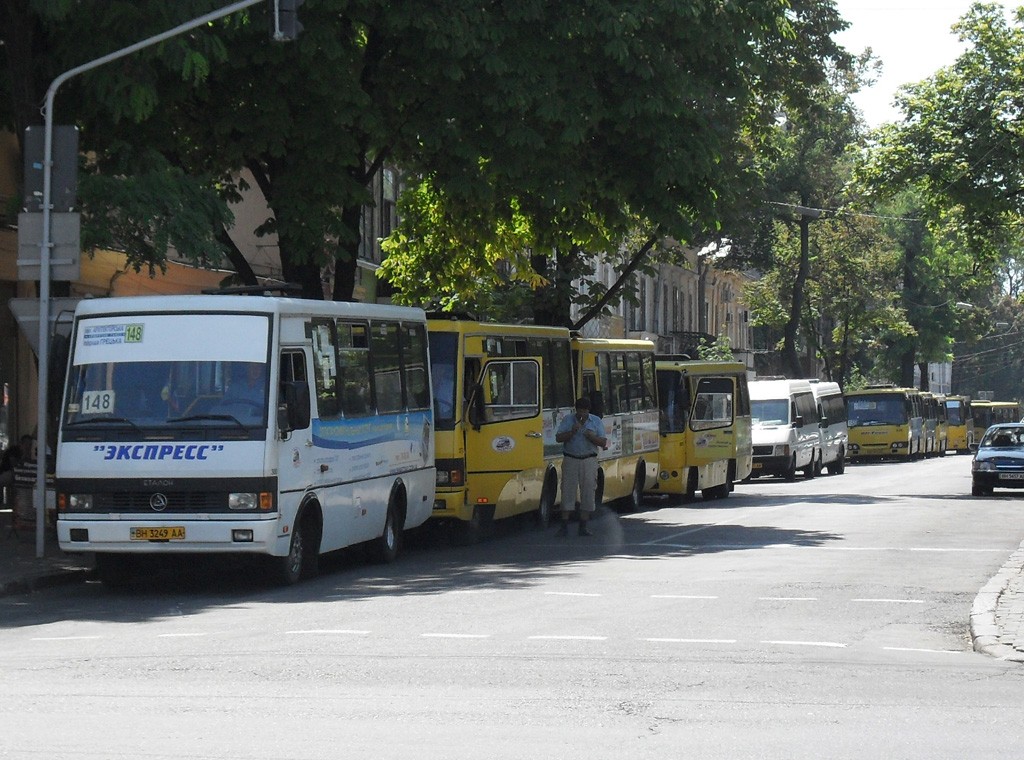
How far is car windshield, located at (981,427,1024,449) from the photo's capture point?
129 feet

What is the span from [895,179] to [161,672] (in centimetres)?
3054

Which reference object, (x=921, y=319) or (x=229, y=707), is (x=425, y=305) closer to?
(x=229, y=707)

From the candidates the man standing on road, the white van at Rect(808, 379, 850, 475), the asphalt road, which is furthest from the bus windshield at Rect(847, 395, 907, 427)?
the asphalt road

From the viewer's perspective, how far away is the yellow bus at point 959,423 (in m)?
93.9

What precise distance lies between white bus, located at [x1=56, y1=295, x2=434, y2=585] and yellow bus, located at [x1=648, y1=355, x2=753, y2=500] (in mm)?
15915

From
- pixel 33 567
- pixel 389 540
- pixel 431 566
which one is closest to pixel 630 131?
pixel 389 540

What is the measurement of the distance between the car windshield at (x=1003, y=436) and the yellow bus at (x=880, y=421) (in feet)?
96.7

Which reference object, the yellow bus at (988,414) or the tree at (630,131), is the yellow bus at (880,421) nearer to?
the yellow bus at (988,414)

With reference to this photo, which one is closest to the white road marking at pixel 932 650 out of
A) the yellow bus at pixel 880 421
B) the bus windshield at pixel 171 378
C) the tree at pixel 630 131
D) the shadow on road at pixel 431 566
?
the shadow on road at pixel 431 566

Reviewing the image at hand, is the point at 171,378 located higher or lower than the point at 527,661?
higher

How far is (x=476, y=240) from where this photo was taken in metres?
31.4

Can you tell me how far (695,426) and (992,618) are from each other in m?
20.2

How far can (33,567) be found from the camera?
18.4m

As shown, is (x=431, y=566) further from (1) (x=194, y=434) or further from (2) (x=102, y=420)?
(2) (x=102, y=420)
